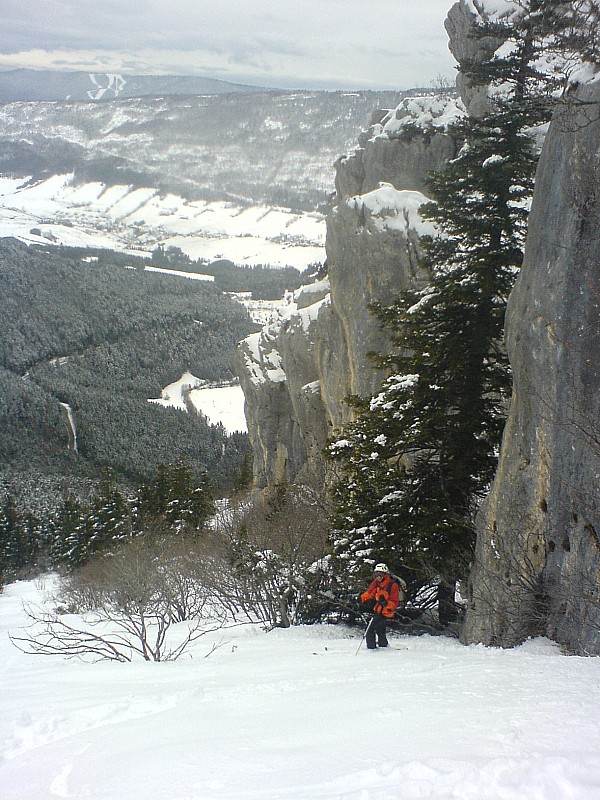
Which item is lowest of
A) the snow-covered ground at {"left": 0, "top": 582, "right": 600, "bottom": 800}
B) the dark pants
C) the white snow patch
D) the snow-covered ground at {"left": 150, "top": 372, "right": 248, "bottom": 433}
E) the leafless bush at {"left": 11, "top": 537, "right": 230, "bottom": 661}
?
the snow-covered ground at {"left": 150, "top": 372, "right": 248, "bottom": 433}

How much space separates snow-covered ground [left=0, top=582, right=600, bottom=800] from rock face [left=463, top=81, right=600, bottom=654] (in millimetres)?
774

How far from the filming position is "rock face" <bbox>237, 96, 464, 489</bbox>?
20.6 meters

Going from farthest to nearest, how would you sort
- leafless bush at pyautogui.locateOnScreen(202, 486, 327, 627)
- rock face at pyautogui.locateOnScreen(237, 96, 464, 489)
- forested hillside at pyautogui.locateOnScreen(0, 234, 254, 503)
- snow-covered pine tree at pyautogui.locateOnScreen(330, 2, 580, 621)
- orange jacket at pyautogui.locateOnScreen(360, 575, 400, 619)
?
forested hillside at pyautogui.locateOnScreen(0, 234, 254, 503), rock face at pyautogui.locateOnScreen(237, 96, 464, 489), leafless bush at pyautogui.locateOnScreen(202, 486, 327, 627), snow-covered pine tree at pyautogui.locateOnScreen(330, 2, 580, 621), orange jacket at pyautogui.locateOnScreen(360, 575, 400, 619)

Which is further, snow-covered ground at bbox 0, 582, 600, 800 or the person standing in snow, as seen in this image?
the person standing in snow

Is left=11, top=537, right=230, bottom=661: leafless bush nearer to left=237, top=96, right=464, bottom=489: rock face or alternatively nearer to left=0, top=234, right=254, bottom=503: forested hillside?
left=237, top=96, right=464, bottom=489: rock face

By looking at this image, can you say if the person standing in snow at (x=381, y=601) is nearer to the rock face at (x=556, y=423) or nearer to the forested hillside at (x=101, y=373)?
the rock face at (x=556, y=423)

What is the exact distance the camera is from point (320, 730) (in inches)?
216

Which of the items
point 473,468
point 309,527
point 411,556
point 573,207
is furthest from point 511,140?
point 309,527

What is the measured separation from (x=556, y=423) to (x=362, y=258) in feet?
44.2

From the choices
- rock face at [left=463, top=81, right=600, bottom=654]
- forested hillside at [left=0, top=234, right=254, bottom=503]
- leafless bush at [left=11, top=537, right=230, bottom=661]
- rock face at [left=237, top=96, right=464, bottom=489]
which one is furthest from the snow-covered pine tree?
forested hillside at [left=0, top=234, right=254, bottom=503]

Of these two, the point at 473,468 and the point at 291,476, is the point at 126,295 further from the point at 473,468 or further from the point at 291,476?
the point at 473,468

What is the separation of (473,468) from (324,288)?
22.5 meters

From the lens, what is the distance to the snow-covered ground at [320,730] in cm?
406

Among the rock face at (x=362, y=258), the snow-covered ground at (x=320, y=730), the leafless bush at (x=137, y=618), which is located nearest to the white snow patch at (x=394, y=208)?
the rock face at (x=362, y=258)
